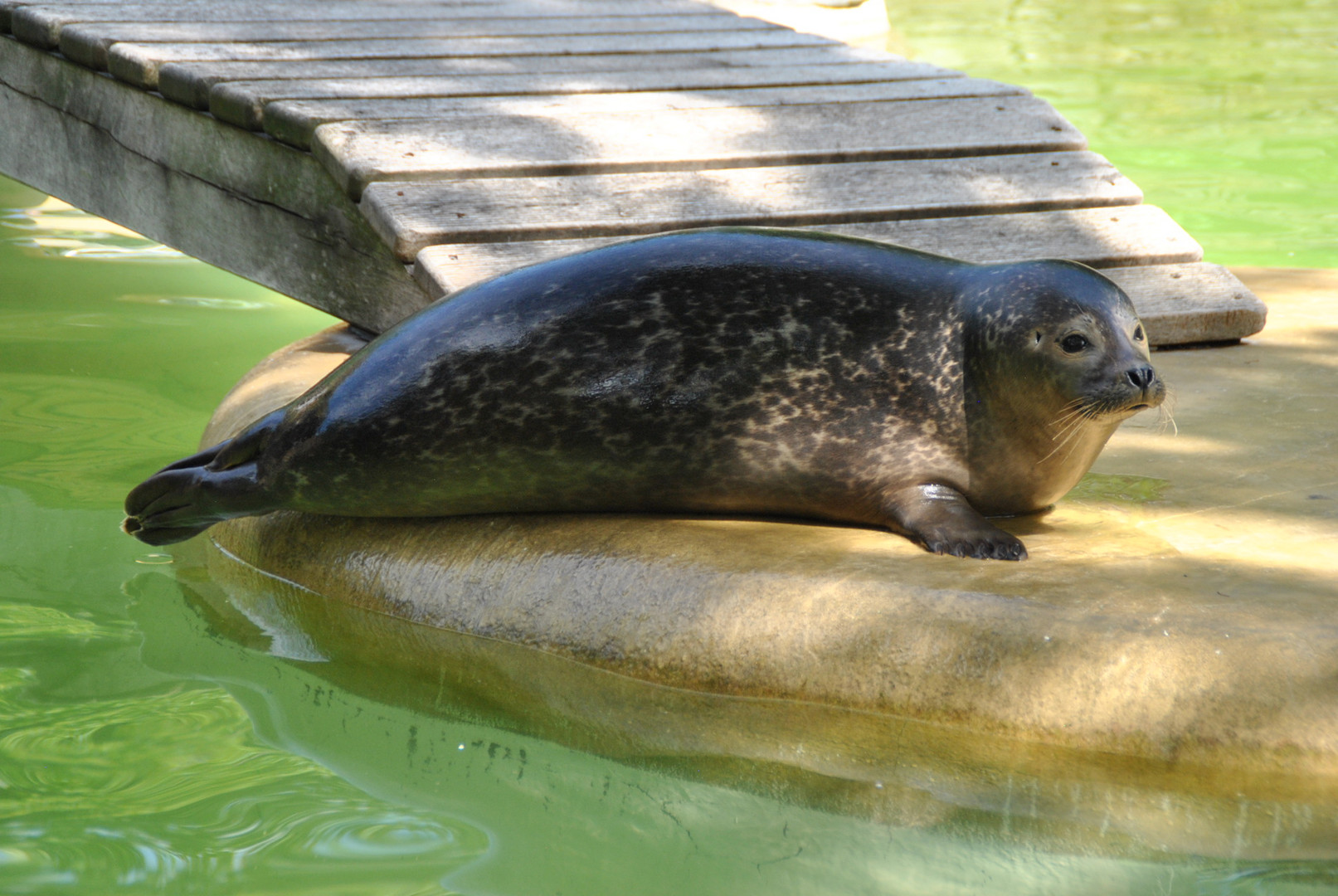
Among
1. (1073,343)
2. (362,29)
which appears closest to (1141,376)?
(1073,343)

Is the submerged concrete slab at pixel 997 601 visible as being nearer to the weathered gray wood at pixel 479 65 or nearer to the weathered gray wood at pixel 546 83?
the weathered gray wood at pixel 546 83

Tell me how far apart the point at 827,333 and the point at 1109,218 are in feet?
6.17

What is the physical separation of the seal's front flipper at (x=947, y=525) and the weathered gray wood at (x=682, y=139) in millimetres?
1877

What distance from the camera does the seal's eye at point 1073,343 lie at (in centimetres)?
272

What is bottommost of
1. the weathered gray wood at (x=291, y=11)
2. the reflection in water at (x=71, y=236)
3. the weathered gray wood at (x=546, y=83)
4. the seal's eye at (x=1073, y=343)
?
the reflection in water at (x=71, y=236)

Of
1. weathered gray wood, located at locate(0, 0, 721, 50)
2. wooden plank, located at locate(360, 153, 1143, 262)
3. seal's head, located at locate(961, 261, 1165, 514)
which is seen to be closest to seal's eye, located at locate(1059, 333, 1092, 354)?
seal's head, located at locate(961, 261, 1165, 514)

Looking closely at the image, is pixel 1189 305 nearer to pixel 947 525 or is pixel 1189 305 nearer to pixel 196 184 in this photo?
pixel 947 525

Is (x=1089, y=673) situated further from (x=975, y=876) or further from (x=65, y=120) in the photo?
(x=65, y=120)

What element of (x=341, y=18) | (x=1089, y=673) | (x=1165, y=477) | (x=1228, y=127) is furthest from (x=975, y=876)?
(x=1228, y=127)

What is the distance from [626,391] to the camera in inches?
114

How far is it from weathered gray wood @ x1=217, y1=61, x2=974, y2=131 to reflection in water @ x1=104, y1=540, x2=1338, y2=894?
7.06 feet

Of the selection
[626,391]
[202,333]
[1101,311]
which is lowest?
[202,333]

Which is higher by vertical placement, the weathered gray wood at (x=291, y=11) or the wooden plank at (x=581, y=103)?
the weathered gray wood at (x=291, y=11)

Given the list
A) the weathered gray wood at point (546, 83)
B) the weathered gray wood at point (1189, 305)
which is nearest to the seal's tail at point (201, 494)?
the weathered gray wood at point (546, 83)
